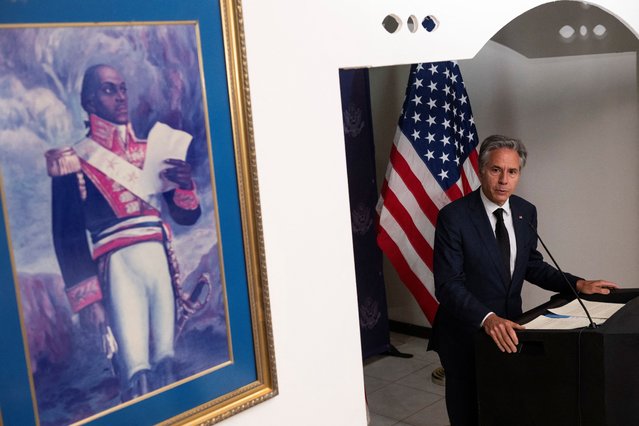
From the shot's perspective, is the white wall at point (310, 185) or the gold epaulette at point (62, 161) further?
the white wall at point (310, 185)

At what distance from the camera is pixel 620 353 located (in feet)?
7.27

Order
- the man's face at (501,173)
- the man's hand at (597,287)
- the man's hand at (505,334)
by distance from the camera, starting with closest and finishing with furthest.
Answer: the man's hand at (505,334) < the man's hand at (597,287) < the man's face at (501,173)

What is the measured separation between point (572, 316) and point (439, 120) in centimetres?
197

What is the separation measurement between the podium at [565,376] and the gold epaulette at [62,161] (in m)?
1.57

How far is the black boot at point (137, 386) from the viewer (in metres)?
1.31

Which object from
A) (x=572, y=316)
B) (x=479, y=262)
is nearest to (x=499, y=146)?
(x=479, y=262)

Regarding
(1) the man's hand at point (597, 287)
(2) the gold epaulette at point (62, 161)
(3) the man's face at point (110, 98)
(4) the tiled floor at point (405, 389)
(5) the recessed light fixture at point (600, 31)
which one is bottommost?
(4) the tiled floor at point (405, 389)

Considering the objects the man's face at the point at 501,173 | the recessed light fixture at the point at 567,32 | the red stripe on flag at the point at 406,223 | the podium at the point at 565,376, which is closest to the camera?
the podium at the point at 565,376

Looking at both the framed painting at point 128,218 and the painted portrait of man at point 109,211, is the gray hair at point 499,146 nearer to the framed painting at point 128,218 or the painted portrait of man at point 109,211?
the framed painting at point 128,218

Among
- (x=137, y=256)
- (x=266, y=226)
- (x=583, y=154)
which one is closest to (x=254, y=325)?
(x=266, y=226)

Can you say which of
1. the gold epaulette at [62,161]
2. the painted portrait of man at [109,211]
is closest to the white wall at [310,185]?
the painted portrait of man at [109,211]

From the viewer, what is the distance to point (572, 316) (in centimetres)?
249

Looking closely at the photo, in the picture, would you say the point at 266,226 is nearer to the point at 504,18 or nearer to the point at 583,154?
the point at 504,18

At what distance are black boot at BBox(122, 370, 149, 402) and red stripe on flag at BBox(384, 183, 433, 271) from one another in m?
2.91
